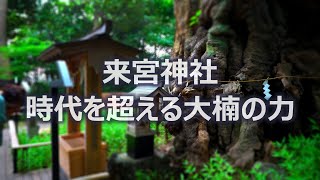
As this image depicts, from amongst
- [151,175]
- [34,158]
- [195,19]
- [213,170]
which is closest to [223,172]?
[213,170]

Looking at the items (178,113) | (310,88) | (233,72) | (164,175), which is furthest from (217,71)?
(164,175)

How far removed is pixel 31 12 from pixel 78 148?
2082 millimetres

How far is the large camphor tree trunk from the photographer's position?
0.83m

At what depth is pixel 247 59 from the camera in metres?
0.85

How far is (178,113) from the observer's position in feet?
2.65

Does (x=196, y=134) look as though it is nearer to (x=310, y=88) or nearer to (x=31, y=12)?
(x=310, y=88)

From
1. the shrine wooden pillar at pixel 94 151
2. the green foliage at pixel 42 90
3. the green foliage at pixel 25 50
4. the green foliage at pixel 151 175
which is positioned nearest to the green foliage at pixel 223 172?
the green foliage at pixel 151 175

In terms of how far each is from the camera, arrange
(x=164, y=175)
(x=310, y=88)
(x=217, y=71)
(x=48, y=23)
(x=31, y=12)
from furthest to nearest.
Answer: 1. (x=48, y=23)
2. (x=31, y=12)
3. (x=164, y=175)
4. (x=310, y=88)
5. (x=217, y=71)

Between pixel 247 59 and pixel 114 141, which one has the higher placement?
pixel 247 59

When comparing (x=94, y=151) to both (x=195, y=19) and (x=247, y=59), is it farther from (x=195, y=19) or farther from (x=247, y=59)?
(x=247, y=59)

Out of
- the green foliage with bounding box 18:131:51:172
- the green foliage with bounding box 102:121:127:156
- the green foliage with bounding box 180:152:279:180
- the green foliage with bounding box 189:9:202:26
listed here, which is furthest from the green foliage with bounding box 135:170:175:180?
the green foliage with bounding box 18:131:51:172

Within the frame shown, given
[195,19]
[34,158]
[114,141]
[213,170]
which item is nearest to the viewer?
[195,19]

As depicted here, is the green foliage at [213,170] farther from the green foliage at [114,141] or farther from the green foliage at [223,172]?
the green foliage at [114,141]

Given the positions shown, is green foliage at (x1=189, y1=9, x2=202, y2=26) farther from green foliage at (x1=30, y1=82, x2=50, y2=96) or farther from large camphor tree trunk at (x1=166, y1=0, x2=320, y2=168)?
green foliage at (x1=30, y1=82, x2=50, y2=96)
